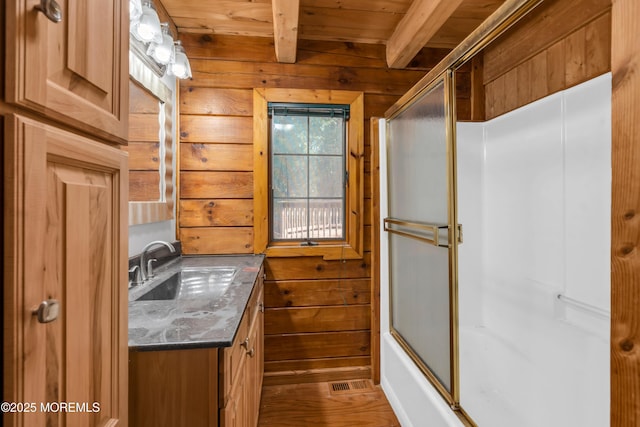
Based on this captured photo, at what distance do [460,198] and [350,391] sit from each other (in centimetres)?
147

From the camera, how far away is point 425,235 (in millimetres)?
1537

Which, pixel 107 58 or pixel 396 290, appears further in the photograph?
pixel 396 290

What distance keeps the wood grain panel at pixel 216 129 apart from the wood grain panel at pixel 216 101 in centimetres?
4

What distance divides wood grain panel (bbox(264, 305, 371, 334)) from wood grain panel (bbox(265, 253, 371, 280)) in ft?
0.72

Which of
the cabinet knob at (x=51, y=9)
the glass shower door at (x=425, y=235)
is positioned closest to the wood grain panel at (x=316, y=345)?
the glass shower door at (x=425, y=235)

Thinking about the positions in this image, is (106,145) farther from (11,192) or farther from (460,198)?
(460,198)

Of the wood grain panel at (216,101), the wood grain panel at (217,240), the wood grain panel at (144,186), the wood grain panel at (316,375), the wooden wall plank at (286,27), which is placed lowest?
the wood grain panel at (316,375)

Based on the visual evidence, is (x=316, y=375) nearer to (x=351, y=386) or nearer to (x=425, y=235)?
(x=351, y=386)

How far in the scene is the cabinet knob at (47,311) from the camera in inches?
16.7

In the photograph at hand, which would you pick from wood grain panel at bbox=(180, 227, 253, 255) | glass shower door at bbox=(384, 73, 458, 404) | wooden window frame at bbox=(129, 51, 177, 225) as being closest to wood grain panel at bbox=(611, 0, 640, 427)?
glass shower door at bbox=(384, 73, 458, 404)

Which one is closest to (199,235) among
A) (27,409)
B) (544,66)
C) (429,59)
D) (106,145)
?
(106,145)

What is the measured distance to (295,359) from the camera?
219cm

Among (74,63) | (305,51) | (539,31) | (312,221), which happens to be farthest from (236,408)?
(539,31)

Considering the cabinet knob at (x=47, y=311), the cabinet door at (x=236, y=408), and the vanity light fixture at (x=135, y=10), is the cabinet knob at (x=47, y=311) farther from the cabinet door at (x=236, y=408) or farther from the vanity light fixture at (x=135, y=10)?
the vanity light fixture at (x=135, y=10)
